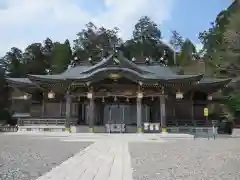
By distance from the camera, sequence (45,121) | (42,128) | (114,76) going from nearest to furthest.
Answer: (114,76) → (42,128) → (45,121)

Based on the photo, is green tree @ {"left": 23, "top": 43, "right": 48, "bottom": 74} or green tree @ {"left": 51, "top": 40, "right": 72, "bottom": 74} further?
green tree @ {"left": 23, "top": 43, "right": 48, "bottom": 74}

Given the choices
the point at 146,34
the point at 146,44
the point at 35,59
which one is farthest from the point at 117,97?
the point at 146,34

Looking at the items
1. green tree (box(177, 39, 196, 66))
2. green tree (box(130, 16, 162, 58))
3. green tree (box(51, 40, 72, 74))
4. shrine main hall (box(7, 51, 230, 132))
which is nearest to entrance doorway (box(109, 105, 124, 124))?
shrine main hall (box(7, 51, 230, 132))

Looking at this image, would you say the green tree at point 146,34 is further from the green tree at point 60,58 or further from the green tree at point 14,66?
the green tree at point 14,66

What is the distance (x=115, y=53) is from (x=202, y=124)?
927 centimetres

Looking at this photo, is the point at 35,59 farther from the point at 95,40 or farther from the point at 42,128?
the point at 42,128

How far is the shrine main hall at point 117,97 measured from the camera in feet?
74.4

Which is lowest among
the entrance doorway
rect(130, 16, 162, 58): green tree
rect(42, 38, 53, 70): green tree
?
the entrance doorway

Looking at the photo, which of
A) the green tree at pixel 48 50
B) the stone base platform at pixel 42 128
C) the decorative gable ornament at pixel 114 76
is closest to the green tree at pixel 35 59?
the green tree at pixel 48 50

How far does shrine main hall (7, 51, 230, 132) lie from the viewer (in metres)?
22.7

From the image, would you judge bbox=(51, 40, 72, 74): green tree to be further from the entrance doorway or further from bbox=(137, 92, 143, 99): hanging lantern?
bbox=(137, 92, 143, 99): hanging lantern

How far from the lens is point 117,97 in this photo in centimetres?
2503

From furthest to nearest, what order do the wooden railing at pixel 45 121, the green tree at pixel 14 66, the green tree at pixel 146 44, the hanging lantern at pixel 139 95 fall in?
the green tree at pixel 146 44 < the green tree at pixel 14 66 < the wooden railing at pixel 45 121 < the hanging lantern at pixel 139 95

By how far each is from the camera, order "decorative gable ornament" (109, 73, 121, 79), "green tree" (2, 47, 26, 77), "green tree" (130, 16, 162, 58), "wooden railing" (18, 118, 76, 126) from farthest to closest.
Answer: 1. "green tree" (130, 16, 162, 58)
2. "green tree" (2, 47, 26, 77)
3. "wooden railing" (18, 118, 76, 126)
4. "decorative gable ornament" (109, 73, 121, 79)
